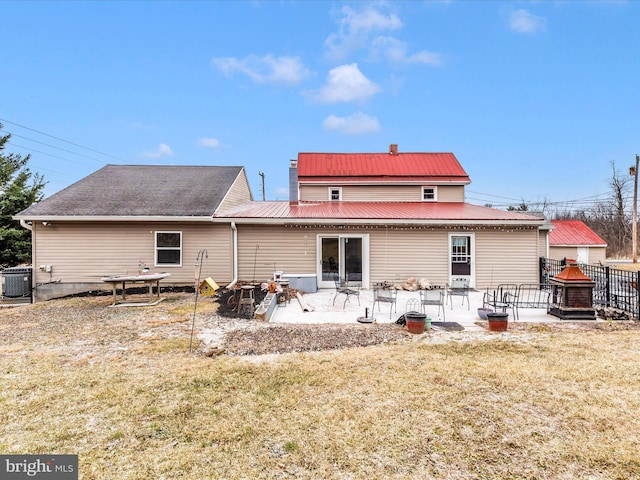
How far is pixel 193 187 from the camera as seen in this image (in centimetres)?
1388

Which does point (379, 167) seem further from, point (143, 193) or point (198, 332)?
point (198, 332)

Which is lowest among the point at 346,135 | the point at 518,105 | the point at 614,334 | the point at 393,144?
the point at 614,334

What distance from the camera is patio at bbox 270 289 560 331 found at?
765 cm

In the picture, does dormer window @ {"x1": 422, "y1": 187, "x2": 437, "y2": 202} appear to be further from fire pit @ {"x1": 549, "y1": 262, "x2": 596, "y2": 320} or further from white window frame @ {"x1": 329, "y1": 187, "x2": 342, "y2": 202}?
fire pit @ {"x1": 549, "y1": 262, "x2": 596, "y2": 320}

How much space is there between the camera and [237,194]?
1533 centimetres

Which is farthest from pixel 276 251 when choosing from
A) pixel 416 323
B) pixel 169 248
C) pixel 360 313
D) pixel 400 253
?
pixel 416 323

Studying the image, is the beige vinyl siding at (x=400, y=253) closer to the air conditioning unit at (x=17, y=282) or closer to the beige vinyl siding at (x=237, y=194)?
the beige vinyl siding at (x=237, y=194)

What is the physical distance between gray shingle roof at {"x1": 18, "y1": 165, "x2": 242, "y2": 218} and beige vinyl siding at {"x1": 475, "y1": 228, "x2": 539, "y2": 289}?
10.2m

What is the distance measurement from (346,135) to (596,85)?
73.3ft

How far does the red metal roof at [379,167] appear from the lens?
53.1ft

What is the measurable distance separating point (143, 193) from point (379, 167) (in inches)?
443

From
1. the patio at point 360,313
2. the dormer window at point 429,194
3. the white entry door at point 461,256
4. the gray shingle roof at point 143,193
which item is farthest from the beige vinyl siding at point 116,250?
the dormer window at point 429,194

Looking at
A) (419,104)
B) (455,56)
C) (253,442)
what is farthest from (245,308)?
(419,104)

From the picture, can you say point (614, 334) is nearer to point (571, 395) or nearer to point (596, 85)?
point (571, 395)
